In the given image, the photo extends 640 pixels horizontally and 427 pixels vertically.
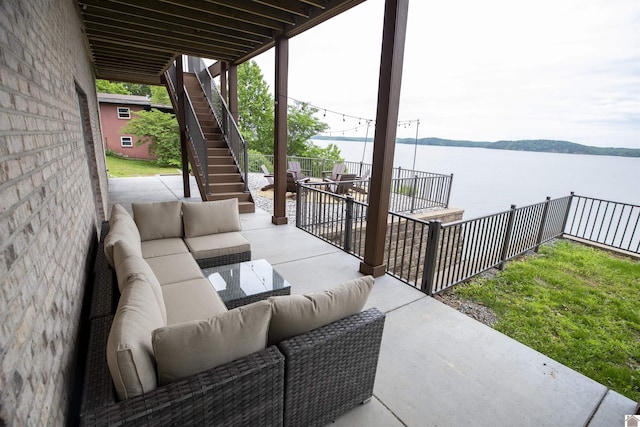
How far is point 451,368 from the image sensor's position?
2.21 m

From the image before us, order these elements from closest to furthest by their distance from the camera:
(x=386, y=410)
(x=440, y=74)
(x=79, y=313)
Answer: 1. (x=79, y=313)
2. (x=386, y=410)
3. (x=440, y=74)

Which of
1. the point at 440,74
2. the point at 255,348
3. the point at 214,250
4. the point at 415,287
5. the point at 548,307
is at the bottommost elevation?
the point at 548,307

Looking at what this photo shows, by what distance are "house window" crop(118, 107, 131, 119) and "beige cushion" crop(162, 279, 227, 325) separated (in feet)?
61.6

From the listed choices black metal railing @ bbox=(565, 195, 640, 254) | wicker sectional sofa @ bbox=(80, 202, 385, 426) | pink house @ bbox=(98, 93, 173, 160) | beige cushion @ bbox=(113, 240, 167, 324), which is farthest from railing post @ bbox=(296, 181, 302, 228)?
pink house @ bbox=(98, 93, 173, 160)

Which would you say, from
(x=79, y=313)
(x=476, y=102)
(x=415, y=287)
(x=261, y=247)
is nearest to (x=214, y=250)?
(x=261, y=247)

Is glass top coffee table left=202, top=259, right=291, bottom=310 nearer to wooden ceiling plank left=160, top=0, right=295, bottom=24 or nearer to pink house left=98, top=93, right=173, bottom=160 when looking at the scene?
wooden ceiling plank left=160, top=0, right=295, bottom=24

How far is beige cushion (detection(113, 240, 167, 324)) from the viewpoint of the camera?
1.62 metres

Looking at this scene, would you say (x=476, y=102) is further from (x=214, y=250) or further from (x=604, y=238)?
(x=214, y=250)

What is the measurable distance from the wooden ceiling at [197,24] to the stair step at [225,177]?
8.11 feet

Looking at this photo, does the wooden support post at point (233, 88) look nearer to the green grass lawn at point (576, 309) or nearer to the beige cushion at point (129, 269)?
the beige cushion at point (129, 269)

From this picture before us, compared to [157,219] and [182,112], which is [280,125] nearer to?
[157,219]

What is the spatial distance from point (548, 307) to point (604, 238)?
3.76 metres

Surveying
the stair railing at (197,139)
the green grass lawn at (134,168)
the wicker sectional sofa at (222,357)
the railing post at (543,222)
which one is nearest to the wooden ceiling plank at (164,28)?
the stair railing at (197,139)

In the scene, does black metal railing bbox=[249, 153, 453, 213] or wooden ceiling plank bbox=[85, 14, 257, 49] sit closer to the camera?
wooden ceiling plank bbox=[85, 14, 257, 49]
